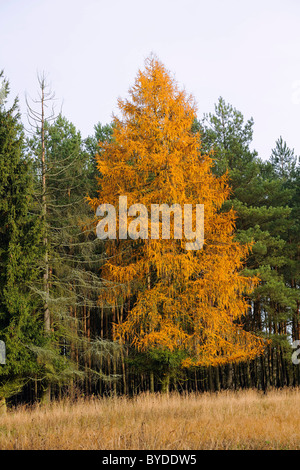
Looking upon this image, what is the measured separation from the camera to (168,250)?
14633mm

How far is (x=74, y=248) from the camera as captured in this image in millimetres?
17578

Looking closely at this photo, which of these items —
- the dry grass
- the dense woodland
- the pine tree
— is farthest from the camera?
the dense woodland

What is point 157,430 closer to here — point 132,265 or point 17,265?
point 17,265

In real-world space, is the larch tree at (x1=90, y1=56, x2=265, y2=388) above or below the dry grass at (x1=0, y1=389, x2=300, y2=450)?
above

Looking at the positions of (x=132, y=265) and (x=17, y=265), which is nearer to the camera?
(x=17, y=265)

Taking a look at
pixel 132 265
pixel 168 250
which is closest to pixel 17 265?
pixel 132 265

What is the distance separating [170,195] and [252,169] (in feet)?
23.0

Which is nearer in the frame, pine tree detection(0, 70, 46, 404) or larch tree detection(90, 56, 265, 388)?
pine tree detection(0, 70, 46, 404)

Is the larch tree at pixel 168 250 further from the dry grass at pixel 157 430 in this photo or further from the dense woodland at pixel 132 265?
the dry grass at pixel 157 430

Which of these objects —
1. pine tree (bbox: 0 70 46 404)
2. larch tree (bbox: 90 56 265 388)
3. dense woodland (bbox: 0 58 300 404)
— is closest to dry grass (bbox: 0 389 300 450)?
pine tree (bbox: 0 70 46 404)

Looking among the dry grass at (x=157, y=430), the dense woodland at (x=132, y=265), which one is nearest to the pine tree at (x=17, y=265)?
the dense woodland at (x=132, y=265)

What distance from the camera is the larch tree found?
46.5ft

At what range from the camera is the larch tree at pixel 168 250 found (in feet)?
46.5

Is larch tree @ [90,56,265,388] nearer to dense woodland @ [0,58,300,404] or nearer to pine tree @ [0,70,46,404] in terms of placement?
dense woodland @ [0,58,300,404]
